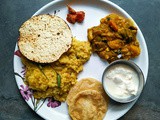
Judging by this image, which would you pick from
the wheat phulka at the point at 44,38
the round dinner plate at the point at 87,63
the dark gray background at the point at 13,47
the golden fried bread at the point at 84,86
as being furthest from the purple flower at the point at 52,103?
the wheat phulka at the point at 44,38

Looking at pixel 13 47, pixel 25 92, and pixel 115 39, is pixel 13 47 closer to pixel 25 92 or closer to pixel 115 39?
pixel 25 92

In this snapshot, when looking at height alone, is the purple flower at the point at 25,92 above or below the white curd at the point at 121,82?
below

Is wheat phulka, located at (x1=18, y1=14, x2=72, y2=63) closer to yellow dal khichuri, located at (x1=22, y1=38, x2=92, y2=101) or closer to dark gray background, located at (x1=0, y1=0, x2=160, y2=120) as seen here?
yellow dal khichuri, located at (x1=22, y1=38, x2=92, y2=101)

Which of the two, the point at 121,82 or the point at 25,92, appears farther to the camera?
the point at 25,92

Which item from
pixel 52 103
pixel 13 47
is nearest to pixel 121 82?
pixel 52 103

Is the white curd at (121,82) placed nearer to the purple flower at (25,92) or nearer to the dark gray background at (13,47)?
the dark gray background at (13,47)

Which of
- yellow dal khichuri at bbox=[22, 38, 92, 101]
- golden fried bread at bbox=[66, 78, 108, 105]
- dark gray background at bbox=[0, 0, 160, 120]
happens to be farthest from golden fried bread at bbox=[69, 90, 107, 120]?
dark gray background at bbox=[0, 0, 160, 120]

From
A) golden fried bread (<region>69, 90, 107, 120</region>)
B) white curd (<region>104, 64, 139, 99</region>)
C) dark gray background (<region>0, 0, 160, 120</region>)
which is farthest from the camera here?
dark gray background (<region>0, 0, 160, 120</region>)
